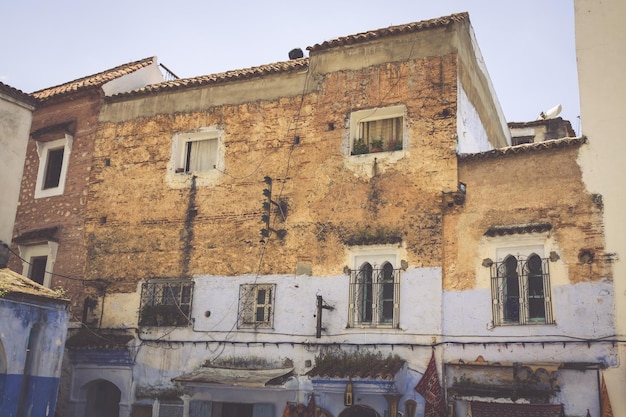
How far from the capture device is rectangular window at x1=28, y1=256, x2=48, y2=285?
783 inches

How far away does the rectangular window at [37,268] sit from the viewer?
19891 mm

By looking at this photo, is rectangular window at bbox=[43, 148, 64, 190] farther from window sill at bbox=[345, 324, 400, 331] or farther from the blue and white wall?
window sill at bbox=[345, 324, 400, 331]

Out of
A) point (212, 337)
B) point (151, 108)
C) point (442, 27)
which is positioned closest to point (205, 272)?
point (212, 337)

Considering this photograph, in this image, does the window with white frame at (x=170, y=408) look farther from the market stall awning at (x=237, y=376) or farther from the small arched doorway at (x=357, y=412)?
the small arched doorway at (x=357, y=412)

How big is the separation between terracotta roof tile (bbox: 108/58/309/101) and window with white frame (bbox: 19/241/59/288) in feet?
15.4

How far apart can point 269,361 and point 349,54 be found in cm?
766

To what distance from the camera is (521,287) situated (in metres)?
14.4

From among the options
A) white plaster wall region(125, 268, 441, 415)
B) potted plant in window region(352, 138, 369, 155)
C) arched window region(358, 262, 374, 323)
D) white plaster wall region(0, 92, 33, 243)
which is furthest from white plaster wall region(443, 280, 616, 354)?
white plaster wall region(0, 92, 33, 243)

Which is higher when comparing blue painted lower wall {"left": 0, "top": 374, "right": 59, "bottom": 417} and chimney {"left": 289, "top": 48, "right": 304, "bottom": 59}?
chimney {"left": 289, "top": 48, "right": 304, "bottom": 59}

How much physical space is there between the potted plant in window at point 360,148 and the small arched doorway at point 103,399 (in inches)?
348

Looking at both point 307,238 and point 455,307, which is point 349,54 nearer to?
point 307,238

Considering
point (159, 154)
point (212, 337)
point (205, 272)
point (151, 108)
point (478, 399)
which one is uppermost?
point (151, 108)

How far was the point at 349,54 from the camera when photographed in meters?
17.5

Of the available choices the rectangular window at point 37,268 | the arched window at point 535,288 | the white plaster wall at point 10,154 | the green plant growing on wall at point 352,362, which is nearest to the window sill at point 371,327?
the green plant growing on wall at point 352,362
